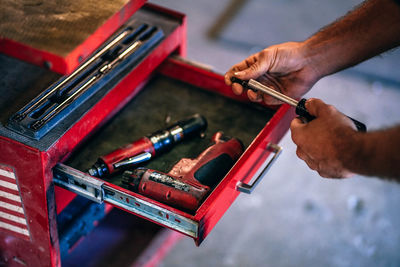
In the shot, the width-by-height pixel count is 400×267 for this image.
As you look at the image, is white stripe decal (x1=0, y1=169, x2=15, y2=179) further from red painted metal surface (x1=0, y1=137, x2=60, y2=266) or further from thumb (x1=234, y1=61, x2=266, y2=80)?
thumb (x1=234, y1=61, x2=266, y2=80)

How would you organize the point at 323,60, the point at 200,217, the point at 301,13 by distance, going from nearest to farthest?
1. the point at 200,217
2. the point at 323,60
3. the point at 301,13

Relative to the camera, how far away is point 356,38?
1.35 metres

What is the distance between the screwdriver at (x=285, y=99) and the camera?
1.15 m

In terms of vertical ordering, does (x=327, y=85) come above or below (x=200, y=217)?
below

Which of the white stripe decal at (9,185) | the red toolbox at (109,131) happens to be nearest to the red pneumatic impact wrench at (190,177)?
the red toolbox at (109,131)

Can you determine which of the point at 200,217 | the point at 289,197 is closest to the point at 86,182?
the point at 200,217

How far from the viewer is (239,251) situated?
84.2 inches

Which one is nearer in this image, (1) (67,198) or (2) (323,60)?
(1) (67,198)

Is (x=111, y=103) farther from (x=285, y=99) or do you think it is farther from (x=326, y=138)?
(x=326, y=138)

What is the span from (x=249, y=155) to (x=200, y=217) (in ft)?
0.79

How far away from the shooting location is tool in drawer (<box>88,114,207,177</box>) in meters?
1.24

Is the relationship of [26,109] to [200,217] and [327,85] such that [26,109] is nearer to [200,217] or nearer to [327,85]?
[200,217]

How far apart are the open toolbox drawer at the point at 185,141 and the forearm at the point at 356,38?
18 centimetres

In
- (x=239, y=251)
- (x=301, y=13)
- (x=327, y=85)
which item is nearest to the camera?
(x=239, y=251)
